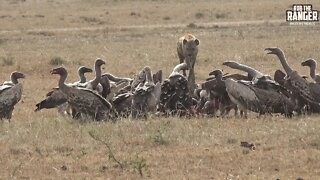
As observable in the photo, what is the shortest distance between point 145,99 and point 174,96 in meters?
0.67

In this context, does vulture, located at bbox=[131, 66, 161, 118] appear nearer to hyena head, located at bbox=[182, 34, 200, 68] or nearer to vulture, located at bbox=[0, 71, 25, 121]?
vulture, located at bbox=[0, 71, 25, 121]

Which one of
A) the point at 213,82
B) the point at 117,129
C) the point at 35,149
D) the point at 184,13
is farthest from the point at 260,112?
the point at 184,13

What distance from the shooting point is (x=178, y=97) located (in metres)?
A: 12.0

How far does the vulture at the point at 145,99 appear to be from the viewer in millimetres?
11422

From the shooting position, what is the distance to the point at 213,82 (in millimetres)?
11984

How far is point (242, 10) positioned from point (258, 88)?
3440 cm

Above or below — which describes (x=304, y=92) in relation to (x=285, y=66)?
below

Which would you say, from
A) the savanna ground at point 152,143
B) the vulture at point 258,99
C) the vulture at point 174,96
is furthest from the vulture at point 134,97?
the vulture at point 258,99

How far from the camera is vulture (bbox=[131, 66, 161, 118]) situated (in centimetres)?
1142

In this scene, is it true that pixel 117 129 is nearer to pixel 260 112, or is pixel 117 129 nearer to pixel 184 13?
pixel 260 112

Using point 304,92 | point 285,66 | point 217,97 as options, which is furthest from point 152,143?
point 285,66

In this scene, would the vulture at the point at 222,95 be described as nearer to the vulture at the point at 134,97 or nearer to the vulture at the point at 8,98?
the vulture at the point at 134,97

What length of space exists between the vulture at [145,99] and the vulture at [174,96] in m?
0.32

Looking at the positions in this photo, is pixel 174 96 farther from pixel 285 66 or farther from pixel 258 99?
pixel 285 66
